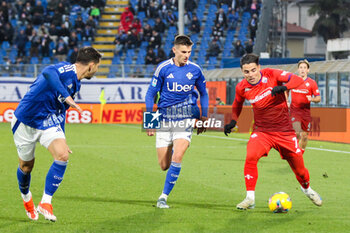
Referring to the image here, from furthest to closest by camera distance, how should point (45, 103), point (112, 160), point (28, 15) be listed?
point (28, 15) → point (112, 160) → point (45, 103)

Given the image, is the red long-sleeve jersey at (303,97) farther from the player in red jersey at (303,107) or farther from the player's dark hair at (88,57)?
the player's dark hair at (88,57)

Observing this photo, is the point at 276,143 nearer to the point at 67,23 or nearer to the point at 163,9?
the point at 67,23

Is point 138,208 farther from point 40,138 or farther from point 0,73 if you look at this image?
point 0,73

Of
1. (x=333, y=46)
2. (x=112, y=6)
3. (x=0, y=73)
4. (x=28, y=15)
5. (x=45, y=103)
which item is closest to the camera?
(x=45, y=103)

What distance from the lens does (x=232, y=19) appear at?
1534 inches

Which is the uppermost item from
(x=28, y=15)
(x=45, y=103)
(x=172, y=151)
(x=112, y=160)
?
(x=28, y=15)

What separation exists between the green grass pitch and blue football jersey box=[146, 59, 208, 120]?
123 cm

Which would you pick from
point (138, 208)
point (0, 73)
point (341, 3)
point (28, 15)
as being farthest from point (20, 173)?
point (341, 3)

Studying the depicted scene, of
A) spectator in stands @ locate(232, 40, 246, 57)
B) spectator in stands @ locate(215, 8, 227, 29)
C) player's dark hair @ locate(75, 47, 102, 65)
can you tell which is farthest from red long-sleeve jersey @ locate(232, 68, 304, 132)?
spectator in stands @ locate(215, 8, 227, 29)

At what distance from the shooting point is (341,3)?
60.0 m

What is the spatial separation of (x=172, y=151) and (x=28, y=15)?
29403mm

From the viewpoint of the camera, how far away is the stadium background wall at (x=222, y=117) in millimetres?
20891

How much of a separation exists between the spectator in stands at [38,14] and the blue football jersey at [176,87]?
94.5ft

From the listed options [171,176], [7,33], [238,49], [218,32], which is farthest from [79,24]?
[171,176]
